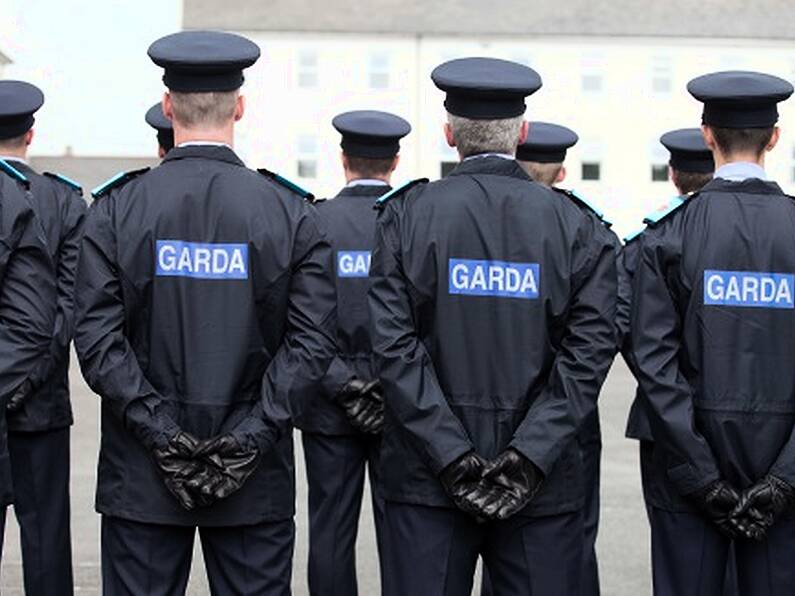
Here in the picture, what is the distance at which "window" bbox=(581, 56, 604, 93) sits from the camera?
50562 mm

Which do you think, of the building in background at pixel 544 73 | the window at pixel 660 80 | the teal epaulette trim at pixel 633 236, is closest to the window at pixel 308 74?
the building in background at pixel 544 73

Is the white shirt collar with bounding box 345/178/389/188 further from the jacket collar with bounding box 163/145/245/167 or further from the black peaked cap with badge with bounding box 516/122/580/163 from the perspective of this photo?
the jacket collar with bounding box 163/145/245/167

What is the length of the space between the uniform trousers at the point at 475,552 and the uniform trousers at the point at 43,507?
193 centimetres

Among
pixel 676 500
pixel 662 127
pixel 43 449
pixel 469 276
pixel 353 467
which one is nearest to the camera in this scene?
pixel 469 276

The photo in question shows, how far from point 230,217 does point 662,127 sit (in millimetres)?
47256

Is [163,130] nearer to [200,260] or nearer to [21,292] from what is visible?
[21,292]

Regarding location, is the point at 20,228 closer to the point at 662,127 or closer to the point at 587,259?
the point at 587,259

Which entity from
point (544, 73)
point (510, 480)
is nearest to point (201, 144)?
point (510, 480)

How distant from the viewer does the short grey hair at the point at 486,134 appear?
4586mm

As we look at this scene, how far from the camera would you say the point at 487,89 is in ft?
14.8

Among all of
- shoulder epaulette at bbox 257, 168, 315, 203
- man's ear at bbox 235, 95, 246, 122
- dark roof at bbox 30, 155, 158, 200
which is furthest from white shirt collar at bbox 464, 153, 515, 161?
dark roof at bbox 30, 155, 158, 200

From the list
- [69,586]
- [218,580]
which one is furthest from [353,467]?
[218,580]

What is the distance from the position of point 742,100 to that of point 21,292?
2.32 m

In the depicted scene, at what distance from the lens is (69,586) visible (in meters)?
6.11
